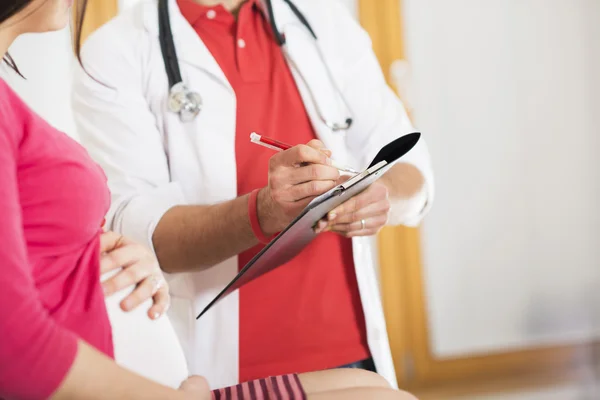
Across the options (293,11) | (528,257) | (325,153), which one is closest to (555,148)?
(528,257)

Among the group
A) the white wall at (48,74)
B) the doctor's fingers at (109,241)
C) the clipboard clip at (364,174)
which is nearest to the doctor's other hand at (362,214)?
the clipboard clip at (364,174)

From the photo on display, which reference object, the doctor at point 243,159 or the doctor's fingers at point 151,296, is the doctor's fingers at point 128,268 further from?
the doctor at point 243,159

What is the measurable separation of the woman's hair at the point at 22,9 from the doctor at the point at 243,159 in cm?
2

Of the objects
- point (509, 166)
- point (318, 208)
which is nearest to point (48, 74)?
point (318, 208)

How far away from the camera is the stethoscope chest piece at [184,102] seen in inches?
29.1

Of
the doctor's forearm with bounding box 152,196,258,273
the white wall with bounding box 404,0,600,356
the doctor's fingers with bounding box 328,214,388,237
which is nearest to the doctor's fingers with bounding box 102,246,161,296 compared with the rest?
the doctor's forearm with bounding box 152,196,258,273

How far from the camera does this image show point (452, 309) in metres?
1.29

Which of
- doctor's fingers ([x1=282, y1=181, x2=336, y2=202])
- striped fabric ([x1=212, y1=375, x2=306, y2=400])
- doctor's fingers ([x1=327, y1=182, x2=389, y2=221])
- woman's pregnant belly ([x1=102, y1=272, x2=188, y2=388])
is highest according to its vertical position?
doctor's fingers ([x1=282, y1=181, x2=336, y2=202])

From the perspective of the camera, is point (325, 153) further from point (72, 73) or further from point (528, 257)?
point (528, 257)

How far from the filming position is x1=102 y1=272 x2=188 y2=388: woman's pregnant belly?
0.52 metres

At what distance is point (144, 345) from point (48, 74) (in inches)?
13.3

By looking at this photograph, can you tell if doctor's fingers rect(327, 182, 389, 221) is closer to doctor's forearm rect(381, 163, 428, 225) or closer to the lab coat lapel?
→ doctor's forearm rect(381, 163, 428, 225)

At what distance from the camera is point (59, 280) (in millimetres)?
482

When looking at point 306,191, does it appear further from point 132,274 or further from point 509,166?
point 509,166
